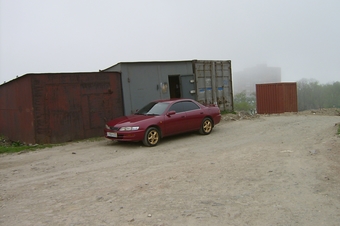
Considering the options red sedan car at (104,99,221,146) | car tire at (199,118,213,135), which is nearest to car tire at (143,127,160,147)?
red sedan car at (104,99,221,146)

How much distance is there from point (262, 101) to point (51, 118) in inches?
520

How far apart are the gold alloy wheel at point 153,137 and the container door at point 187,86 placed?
6221mm

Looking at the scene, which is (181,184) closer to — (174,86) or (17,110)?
(17,110)

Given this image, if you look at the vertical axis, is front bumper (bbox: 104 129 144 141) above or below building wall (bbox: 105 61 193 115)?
below

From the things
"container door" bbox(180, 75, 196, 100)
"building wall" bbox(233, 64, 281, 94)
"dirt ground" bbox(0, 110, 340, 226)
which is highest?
"building wall" bbox(233, 64, 281, 94)

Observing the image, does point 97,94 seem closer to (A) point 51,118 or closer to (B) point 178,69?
(A) point 51,118

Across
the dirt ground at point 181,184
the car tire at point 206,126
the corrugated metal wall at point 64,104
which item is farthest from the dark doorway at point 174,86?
the dirt ground at point 181,184

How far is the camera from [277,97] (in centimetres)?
1908

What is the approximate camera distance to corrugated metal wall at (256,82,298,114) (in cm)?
1906

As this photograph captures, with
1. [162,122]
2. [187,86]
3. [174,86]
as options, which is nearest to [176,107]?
[162,122]

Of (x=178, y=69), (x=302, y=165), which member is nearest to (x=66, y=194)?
(x=302, y=165)

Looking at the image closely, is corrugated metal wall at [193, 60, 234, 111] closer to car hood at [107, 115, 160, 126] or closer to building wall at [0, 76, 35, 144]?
car hood at [107, 115, 160, 126]

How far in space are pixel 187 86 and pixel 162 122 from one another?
6.27m

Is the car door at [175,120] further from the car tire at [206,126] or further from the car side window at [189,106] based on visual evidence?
the car tire at [206,126]
